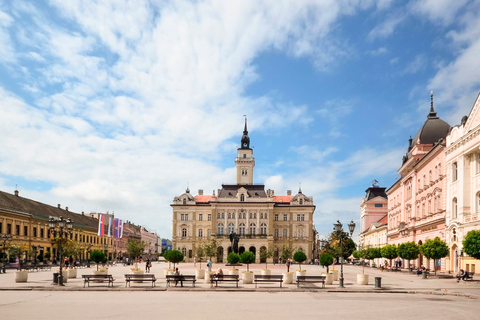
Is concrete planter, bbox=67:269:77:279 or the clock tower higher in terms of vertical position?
the clock tower

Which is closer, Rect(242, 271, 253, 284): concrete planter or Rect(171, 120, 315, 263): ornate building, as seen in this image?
Rect(242, 271, 253, 284): concrete planter

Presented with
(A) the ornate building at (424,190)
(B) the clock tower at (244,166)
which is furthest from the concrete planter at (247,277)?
Result: (B) the clock tower at (244,166)

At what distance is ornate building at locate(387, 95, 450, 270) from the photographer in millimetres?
46906

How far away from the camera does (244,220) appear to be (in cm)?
11044

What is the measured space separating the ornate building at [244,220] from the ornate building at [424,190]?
39648 millimetres

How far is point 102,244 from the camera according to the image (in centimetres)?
10156

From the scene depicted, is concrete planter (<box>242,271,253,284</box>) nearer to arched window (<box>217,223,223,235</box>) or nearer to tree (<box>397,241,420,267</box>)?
tree (<box>397,241,420,267</box>)

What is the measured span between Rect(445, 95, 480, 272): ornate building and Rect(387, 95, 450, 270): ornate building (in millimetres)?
2398

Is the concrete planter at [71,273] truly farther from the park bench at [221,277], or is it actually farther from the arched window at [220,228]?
the arched window at [220,228]

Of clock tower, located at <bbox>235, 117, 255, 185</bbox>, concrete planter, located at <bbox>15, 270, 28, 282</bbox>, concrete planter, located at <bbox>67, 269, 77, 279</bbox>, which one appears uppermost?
clock tower, located at <bbox>235, 117, 255, 185</bbox>

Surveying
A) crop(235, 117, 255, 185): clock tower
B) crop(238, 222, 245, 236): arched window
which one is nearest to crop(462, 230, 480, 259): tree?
crop(238, 222, 245, 236): arched window

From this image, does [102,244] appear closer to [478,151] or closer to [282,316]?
[478,151]

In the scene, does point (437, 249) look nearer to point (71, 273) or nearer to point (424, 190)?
point (424, 190)

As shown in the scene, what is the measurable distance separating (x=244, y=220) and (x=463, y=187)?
73939mm
